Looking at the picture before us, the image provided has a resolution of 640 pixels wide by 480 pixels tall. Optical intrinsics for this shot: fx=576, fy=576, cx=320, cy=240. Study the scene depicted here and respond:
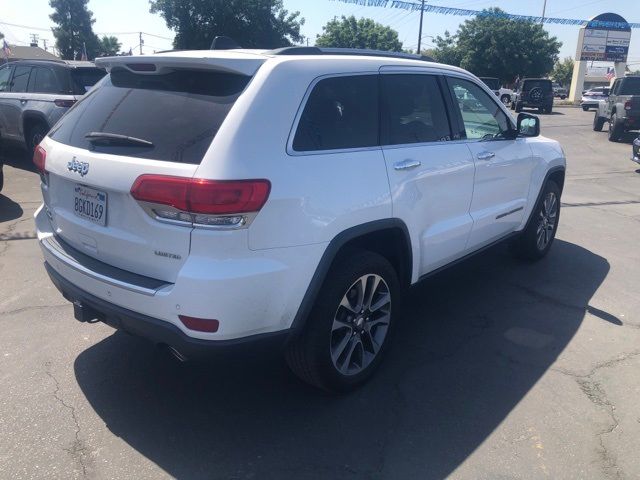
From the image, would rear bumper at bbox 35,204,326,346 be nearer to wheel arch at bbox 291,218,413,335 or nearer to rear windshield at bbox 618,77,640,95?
wheel arch at bbox 291,218,413,335

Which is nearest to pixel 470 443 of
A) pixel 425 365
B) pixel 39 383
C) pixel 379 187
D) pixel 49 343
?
pixel 425 365

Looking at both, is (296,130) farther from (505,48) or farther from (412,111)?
(505,48)

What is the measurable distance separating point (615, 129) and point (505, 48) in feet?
112

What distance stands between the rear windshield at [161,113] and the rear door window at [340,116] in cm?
40

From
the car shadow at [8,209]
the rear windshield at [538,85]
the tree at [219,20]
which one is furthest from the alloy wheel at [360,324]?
the tree at [219,20]

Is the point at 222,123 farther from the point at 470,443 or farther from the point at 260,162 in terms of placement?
the point at 470,443

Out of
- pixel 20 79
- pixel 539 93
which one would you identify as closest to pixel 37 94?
pixel 20 79

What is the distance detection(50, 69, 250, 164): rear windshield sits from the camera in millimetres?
2750

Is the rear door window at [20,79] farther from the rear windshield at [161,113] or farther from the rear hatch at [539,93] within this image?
the rear hatch at [539,93]

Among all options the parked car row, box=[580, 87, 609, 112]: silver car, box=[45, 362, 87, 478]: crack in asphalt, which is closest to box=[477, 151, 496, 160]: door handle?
box=[45, 362, 87, 478]: crack in asphalt

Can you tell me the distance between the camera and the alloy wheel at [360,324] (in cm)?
329

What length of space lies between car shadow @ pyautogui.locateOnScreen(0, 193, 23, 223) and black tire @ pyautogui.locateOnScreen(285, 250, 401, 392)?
5.39 metres

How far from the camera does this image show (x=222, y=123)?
107 inches

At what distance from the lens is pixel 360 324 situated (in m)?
3.40
